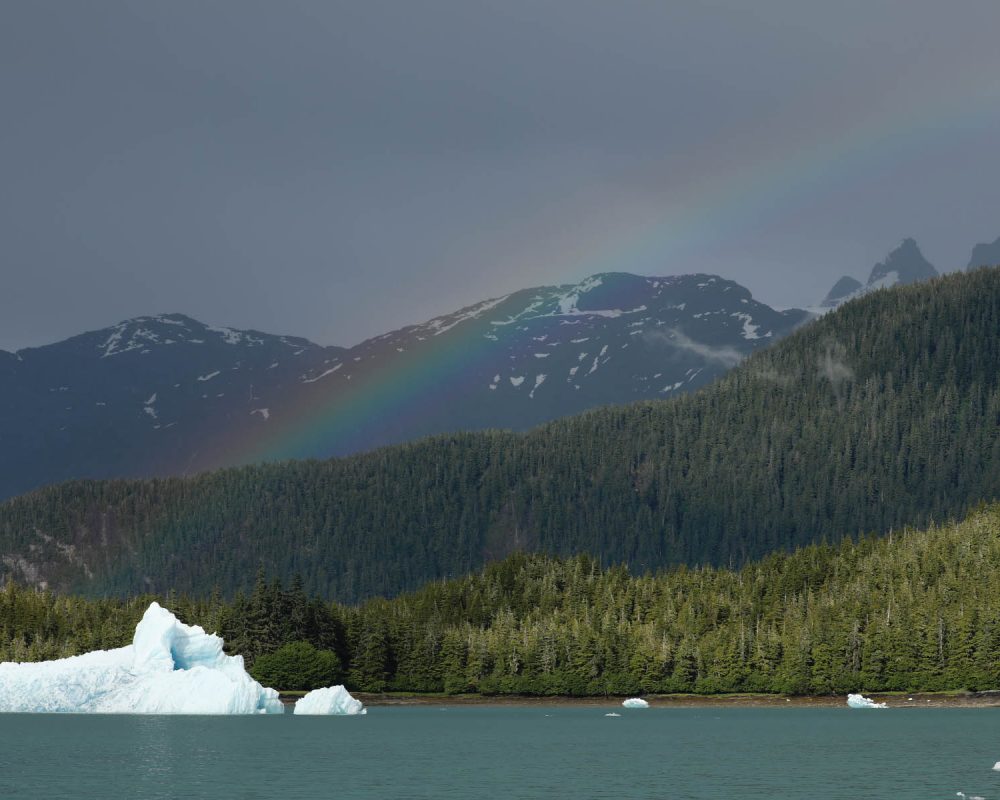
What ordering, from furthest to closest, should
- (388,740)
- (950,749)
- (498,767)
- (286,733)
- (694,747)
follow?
(286,733), (388,740), (694,747), (950,749), (498,767)

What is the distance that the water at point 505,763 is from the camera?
118m

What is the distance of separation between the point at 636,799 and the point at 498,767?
3053cm

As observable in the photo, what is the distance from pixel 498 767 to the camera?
→ 13975 centimetres

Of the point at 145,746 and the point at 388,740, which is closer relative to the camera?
the point at 145,746

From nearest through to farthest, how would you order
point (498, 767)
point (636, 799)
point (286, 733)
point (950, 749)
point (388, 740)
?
point (636, 799) < point (498, 767) < point (950, 749) < point (388, 740) < point (286, 733)

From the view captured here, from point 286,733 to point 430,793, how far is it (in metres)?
76.6

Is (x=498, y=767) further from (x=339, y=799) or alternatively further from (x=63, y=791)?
(x=63, y=791)

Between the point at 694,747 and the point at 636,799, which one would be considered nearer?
the point at 636,799

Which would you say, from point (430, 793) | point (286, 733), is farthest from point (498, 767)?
point (286, 733)

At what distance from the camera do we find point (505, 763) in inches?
5664

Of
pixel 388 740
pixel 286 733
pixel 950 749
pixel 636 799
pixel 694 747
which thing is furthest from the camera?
pixel 286 733

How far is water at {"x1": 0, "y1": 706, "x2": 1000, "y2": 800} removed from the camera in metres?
118

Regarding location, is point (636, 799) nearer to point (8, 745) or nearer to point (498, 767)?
point (498, 767)

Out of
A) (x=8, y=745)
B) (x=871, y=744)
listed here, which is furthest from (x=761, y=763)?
(x=8, y=745)
